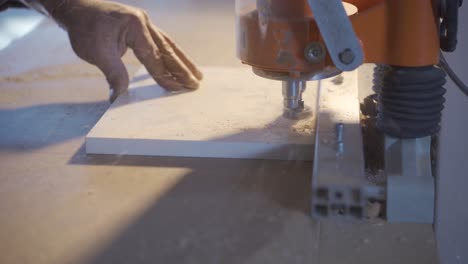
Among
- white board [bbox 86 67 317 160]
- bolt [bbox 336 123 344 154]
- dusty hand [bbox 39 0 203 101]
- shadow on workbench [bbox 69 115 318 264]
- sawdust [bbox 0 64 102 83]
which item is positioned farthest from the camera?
sawdust [bbox 0 64 102 83]

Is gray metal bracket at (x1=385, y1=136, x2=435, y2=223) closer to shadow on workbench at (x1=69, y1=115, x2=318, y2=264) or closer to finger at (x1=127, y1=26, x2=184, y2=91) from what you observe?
shadow on workbench at (x1=69, y1=115, x2=318, y2=264)

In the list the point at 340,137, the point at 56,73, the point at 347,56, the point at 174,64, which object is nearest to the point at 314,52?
the point at 347,56

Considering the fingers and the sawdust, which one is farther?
the sawdust

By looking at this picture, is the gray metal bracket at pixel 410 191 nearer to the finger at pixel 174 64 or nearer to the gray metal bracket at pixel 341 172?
the gray metal bracket at pixel 341 172

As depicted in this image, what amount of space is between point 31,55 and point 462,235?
118 cm

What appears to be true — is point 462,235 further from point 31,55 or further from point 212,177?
point 31,55

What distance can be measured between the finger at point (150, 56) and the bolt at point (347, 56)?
51cm

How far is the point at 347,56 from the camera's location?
812 mm

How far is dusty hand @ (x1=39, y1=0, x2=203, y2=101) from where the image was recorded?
1241 mm

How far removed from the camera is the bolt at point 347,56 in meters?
0.81

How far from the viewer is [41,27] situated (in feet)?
5.98

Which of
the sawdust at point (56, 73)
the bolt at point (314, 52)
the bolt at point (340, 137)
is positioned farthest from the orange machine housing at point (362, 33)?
the sawdust at point (56, 73)

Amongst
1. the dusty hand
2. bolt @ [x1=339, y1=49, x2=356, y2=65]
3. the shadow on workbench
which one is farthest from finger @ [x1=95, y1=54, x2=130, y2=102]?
bolt @ [x1=339, y1=49, x2=356, y2=65]

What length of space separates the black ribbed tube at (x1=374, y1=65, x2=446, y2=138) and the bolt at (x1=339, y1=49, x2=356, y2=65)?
78mm
